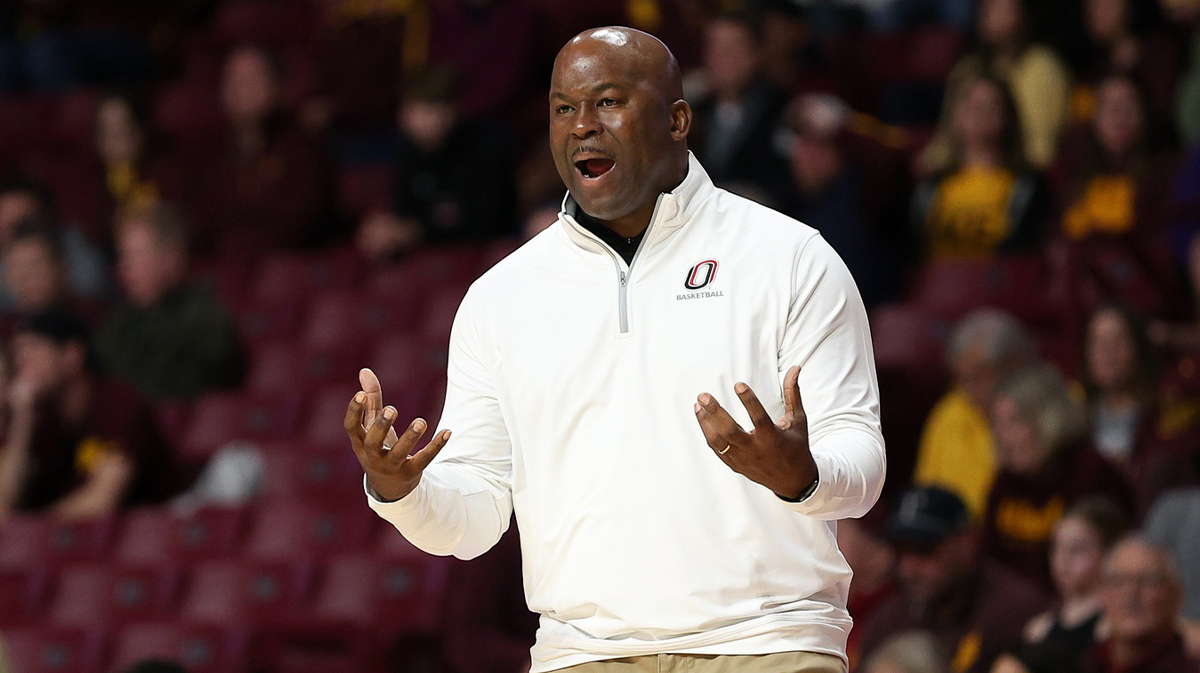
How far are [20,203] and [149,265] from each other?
1.18 metres

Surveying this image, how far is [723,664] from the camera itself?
2.76 metres

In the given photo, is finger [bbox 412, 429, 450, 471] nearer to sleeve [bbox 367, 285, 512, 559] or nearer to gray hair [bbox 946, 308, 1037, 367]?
sleeve [bbox 367, 285, 512, 559]

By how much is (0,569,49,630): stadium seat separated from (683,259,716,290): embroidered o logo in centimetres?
493

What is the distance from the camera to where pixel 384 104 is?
9.75 meters

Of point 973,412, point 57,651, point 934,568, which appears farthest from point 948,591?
point 57,651

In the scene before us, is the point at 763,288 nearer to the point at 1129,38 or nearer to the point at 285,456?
the point at 285,456

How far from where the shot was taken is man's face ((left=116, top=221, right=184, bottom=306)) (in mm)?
8273

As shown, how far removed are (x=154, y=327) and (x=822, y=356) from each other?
5799mm

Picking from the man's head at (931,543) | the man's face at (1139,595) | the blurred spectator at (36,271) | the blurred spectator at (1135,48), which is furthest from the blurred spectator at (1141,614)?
the blurred spectator at (36,271)

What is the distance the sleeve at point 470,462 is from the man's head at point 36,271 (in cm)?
560

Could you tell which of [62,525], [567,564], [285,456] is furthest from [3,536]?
[567,564]

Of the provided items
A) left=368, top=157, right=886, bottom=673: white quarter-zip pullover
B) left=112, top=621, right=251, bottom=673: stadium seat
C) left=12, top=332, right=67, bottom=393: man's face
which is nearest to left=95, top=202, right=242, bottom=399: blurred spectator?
left=12, top=332, right=67, bottom=393: man's face

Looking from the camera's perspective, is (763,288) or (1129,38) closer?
(763,288)

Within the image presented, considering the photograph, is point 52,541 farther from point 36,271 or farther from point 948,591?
point 948,591
